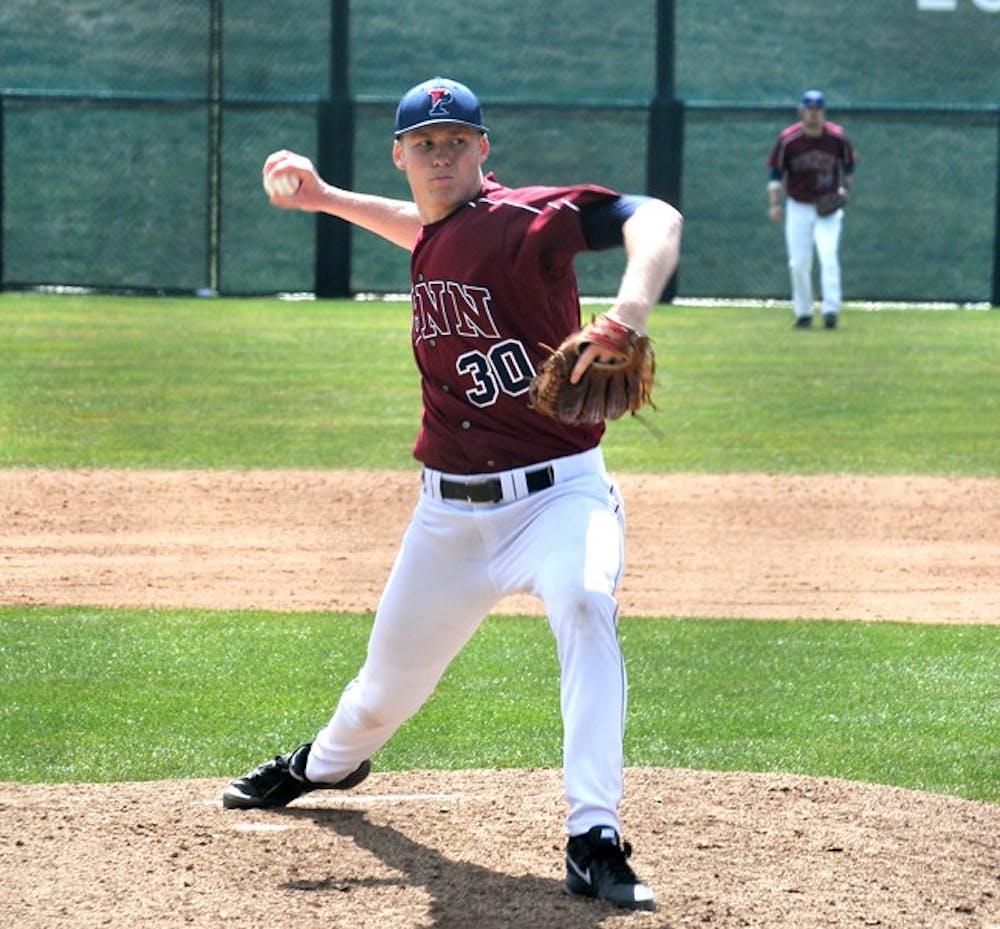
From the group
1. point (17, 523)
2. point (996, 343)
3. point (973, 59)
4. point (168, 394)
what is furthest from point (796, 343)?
point (17, 523)

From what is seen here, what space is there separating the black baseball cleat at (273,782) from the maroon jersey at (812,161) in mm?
12434

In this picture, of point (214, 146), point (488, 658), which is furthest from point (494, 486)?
point (214, 146)

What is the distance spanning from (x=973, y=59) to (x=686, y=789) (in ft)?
57.5

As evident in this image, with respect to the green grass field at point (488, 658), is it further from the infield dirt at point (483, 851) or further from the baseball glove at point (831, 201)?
the baseball glove at point (831, 201)

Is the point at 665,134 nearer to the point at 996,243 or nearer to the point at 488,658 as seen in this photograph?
the point at 996,243

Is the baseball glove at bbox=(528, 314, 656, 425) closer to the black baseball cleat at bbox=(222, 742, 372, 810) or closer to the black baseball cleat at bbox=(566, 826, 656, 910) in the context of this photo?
the black baseball cleat at bbox=(566, 826, 656, 910)

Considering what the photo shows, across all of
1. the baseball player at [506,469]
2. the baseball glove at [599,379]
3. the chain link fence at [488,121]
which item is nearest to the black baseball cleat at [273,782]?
the baseball player at [506,469]

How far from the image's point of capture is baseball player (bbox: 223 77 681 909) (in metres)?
3.85

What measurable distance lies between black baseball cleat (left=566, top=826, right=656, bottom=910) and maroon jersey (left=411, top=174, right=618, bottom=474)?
2.68 feet

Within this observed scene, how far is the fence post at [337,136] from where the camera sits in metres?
18.9

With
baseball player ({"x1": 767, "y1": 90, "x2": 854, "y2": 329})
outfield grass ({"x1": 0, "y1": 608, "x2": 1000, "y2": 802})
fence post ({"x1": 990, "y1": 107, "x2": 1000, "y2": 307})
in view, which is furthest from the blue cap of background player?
fence post ({"x1": 990, "y1": 107, "x2": 1000, "y2": 307})

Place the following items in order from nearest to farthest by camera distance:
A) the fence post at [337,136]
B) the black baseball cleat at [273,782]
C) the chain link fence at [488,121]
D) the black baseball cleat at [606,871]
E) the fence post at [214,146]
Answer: the black baseball cleat at [606,871], the black baseball cleat at [273,782], the fence post at [337,136], the fence post at [214,146], the chain link fence at [488,121]

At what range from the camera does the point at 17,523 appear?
→ 28.8 feet

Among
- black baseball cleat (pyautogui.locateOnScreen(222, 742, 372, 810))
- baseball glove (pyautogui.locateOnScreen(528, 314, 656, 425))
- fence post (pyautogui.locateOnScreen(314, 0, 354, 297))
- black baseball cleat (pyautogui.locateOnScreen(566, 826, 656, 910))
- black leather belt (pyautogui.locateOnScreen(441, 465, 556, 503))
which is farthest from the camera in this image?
fence post (pyautogui.locateOnScreen(314, 0, 354, 297))
